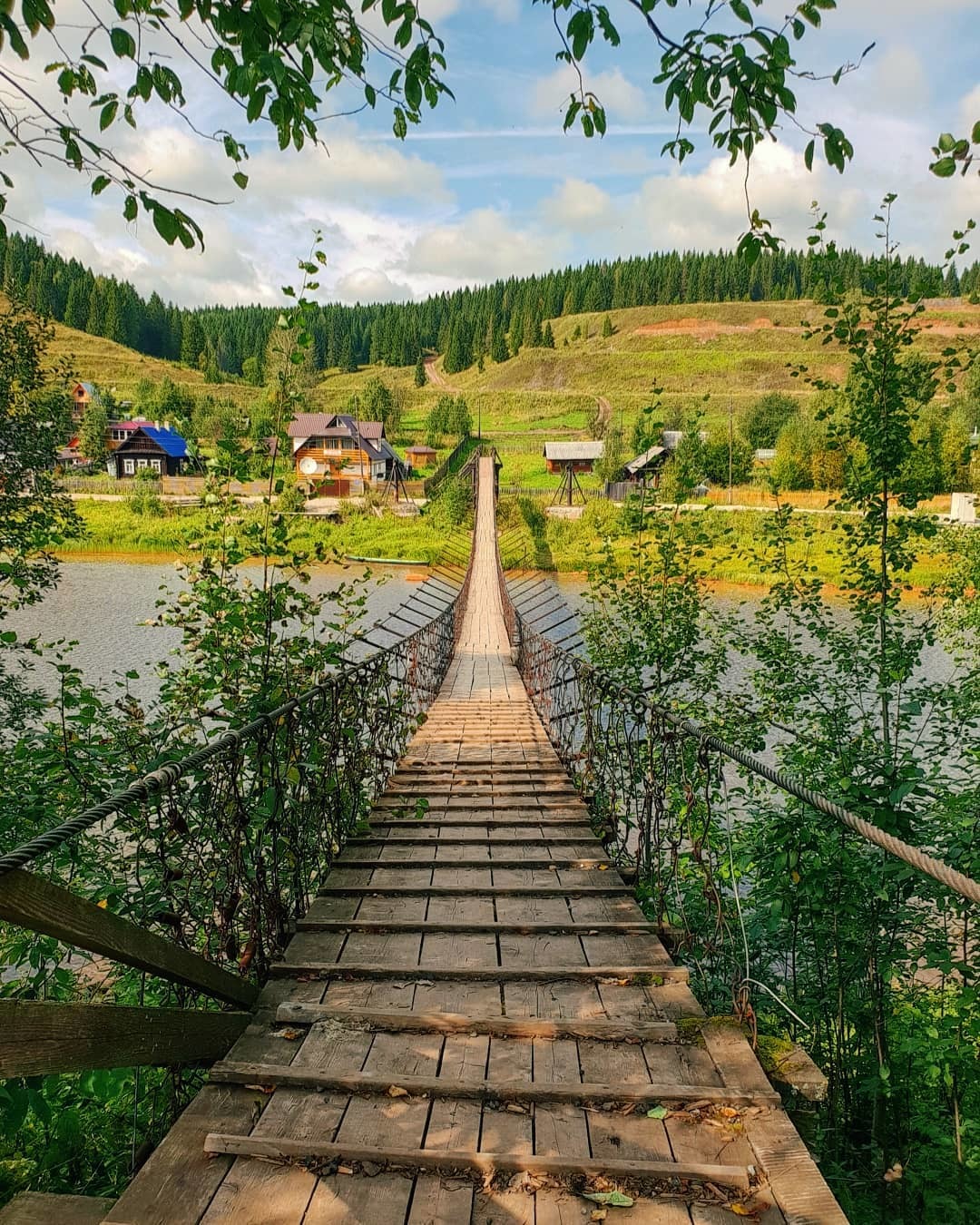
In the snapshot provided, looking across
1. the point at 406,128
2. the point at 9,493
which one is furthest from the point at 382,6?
the point at 9,493

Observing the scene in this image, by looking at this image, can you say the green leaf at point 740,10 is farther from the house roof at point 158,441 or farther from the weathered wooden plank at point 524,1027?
the house roof at point 158,441

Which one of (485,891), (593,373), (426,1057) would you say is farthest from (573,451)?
(426,1057)

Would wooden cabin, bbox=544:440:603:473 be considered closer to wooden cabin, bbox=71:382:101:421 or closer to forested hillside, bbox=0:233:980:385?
wooden cabin, bbox=71:382:101:421

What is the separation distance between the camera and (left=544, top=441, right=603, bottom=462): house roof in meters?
35.9

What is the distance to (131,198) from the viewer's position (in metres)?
1.38

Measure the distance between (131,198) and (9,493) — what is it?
3.79 metres

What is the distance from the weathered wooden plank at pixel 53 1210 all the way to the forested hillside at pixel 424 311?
6537cm

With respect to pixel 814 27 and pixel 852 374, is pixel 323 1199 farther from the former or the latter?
pixel 852 374

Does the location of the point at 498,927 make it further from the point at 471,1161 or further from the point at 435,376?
the point at 435,376

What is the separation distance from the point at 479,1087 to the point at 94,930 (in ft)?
2.46

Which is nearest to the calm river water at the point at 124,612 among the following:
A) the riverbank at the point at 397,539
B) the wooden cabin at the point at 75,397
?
the riverbank at the point at 397,539

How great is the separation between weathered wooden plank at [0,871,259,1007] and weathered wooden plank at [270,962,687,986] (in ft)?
0.98

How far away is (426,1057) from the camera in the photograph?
1.52 m

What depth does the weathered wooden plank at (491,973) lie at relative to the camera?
185 centimetres
